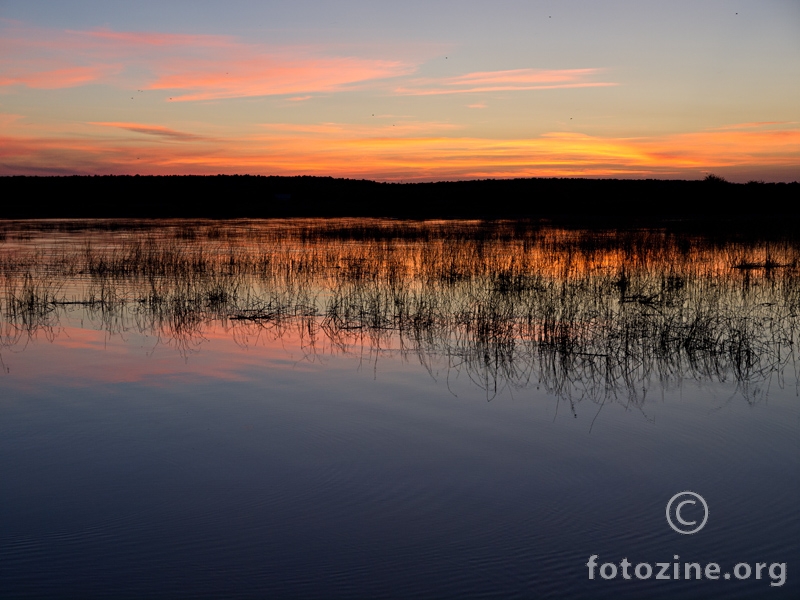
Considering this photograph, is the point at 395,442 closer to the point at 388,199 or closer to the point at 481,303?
the point at 481,303

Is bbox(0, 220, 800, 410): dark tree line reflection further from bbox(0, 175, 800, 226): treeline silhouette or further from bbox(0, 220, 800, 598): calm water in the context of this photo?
bbox(0, 175, 800, 226): treeline silhouette

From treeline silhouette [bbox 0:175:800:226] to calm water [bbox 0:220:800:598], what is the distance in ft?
85.8

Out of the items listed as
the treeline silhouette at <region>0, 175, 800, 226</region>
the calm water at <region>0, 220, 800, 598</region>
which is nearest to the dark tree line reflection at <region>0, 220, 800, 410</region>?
the calm water at <region>0, 220, 800, 598</region>

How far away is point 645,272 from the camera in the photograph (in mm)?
16328

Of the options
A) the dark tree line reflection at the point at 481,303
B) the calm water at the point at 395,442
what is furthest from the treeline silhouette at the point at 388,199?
the calm water at the point at 395,442

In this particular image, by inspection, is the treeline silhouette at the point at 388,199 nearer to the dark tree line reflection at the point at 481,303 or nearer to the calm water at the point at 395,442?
the dark tree line reflection at the point at 481,303

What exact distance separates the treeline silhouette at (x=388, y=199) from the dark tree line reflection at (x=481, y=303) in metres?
18.5

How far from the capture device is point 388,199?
245 ft

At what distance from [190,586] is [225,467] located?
1.61 metres

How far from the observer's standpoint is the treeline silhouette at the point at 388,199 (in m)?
47.2

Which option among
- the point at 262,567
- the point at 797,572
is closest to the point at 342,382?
the point at 262,567

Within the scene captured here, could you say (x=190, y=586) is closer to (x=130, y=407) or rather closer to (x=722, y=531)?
(x=722, y=531)

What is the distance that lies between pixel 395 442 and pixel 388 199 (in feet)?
228

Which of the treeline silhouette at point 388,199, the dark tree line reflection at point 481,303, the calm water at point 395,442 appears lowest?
the calm water at point 395,442
